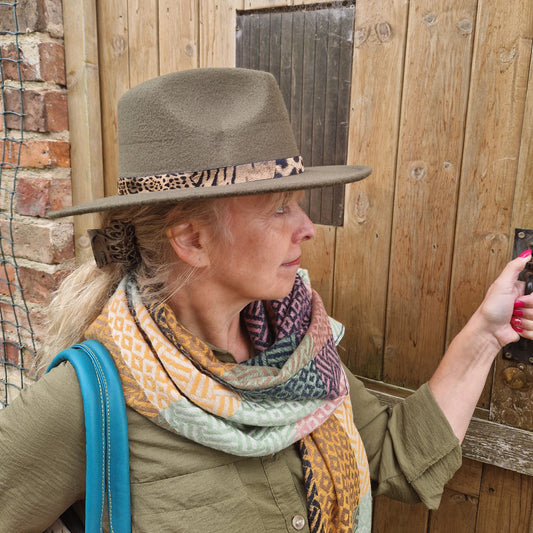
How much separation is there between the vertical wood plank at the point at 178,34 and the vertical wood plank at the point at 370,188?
1.56ft

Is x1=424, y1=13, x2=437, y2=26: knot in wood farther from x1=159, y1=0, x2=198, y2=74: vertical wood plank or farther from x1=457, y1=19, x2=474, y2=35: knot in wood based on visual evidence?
x1=159, y1=0, x2=198, y2=74: vertical wood plank

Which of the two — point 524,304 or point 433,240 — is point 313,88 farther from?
point 524,304

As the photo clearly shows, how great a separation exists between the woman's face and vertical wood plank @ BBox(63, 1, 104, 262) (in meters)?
0.86

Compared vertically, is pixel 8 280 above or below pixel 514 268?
below

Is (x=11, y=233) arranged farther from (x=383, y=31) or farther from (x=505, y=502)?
(x=505, y=502)

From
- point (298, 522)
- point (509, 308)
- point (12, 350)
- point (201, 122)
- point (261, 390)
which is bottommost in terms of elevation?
point (12, 350)

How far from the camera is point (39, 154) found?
1.63 m

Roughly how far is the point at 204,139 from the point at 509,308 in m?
0.67

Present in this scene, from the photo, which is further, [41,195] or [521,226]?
[41,195]

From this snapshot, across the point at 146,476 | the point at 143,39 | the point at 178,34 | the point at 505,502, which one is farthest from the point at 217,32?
the point at 505,502

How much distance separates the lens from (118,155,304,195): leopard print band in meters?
0.91

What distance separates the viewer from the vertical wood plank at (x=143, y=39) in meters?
1.52

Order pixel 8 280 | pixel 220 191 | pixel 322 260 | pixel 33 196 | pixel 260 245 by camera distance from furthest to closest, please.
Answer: pixel 8 280 → pixel 33 196 → pixel 322 260 → pixel 260 245 → pixel 220 191

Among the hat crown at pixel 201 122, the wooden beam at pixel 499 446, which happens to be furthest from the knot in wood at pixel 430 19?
the wooden beam at pixel 499 446
